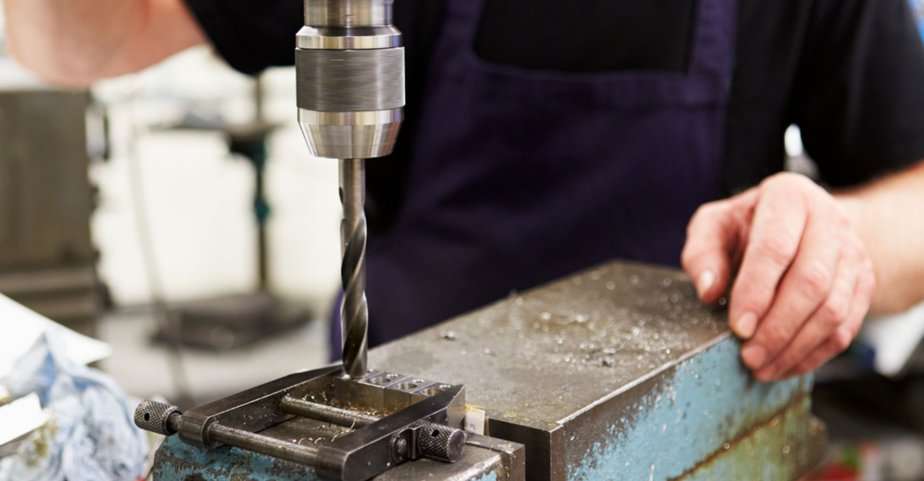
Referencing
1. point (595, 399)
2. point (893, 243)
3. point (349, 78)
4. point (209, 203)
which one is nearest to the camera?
point (349, 78)

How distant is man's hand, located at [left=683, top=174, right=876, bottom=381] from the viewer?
957 mm

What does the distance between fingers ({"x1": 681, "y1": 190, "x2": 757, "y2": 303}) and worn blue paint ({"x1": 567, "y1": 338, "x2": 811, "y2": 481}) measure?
96 millimetres

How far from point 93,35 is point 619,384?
33.5 inches

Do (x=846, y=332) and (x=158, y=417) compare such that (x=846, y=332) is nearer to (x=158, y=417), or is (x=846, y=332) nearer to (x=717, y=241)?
(x=717, y=241)

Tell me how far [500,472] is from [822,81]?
87 cm

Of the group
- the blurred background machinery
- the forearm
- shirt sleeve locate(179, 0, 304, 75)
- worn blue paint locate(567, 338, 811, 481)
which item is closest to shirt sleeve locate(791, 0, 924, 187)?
the forearm

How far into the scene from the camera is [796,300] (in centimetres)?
96

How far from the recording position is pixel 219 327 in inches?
152

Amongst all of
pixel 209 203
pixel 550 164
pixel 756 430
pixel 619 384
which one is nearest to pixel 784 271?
pixel 756 430

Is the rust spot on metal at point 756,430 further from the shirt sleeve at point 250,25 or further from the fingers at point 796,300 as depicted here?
the shirt sleeve at point 250,25

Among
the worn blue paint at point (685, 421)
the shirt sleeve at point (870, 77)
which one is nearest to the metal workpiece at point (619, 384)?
the worn blue paint at point (685, 421)

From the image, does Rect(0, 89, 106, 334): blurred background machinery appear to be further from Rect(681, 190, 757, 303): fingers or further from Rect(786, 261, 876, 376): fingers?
Rect(786, 261, 876, 376): fingers

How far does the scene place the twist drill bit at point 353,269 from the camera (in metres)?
0.72

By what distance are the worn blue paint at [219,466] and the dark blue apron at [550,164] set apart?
67cm
